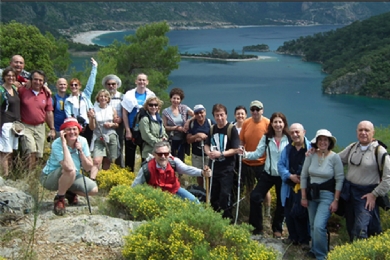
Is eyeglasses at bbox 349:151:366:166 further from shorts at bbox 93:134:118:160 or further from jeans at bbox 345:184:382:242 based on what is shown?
shorts at bbox 93:134:118:160

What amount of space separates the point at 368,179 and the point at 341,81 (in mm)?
61111

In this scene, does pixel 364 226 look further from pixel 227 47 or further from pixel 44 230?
pixel 227 47

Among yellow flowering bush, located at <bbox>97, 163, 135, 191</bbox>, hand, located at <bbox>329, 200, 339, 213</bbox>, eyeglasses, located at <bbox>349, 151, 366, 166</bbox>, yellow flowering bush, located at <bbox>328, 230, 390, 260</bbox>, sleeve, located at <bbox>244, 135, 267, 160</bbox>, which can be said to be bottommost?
yellow flowering bush, located at <bbox>97, 163, 135, 191</bbox>

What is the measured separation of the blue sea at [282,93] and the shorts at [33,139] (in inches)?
1228

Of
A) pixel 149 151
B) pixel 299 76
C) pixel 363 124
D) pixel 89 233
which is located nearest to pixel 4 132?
pixel 149 151

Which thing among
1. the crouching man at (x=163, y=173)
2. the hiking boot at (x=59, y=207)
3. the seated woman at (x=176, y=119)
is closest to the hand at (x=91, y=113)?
the seated woman at (x=176, y=119)

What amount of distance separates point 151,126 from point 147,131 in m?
0.10

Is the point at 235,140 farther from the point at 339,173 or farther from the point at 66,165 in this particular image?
the point at 66,165

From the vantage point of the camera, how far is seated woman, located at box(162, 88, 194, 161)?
5871mm

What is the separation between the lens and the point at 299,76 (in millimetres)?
71000

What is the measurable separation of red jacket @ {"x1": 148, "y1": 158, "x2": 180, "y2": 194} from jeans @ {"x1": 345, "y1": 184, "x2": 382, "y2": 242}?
181cm

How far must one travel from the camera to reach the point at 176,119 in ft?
19.5

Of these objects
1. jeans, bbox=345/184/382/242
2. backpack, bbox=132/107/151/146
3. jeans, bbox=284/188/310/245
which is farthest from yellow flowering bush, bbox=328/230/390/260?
backpack, bbox=132/107/151/146

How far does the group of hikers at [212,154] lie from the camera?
13.5 ft
